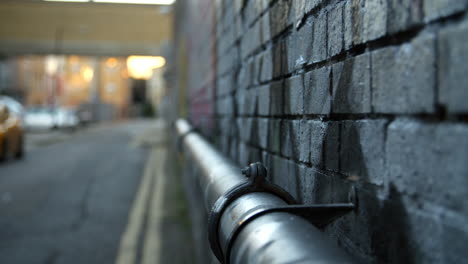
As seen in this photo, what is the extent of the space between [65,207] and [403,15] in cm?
694

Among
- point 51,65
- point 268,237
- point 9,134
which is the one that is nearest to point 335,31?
point 268,237

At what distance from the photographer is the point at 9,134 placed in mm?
12359

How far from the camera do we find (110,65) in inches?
2461

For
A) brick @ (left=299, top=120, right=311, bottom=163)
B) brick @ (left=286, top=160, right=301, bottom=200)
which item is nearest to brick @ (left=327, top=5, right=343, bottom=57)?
brick @ (left=299, top=120, right=311, bottom=163)

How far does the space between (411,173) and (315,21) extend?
0.85 meters

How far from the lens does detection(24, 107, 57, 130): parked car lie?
26.8m

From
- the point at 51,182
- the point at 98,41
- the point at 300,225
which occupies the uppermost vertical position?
the point at 98,41

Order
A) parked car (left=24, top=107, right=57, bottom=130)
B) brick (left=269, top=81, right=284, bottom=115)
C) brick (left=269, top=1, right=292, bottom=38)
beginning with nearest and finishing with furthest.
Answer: brick (left=269, top=1, right=292, bottom=38)
brick (left=269, top=81, right=284, bottom=115)
parked car (left=24, top=107, right=57, bottom=130)

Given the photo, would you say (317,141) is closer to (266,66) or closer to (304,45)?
(304,45)

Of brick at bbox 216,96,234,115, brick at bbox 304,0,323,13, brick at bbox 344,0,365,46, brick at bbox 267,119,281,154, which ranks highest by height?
brick at bbox 304,0,323,13

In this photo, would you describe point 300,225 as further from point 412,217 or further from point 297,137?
point 297,137

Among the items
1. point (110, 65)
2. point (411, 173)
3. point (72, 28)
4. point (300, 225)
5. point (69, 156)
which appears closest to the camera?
point (411, 173)

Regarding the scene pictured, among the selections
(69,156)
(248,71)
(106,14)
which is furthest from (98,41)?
(248,71)

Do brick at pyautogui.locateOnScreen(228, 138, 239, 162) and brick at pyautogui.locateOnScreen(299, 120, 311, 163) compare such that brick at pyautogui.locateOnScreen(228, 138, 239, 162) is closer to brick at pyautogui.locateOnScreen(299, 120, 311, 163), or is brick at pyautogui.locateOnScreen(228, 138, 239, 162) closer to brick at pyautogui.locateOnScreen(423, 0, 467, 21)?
brick at pyautogui.locateOnScreen(299, 120, 311, 163)
